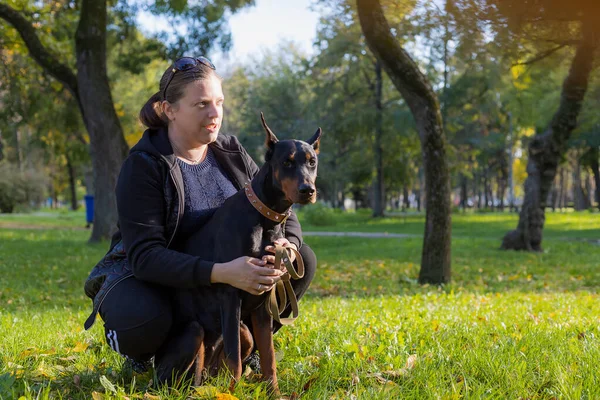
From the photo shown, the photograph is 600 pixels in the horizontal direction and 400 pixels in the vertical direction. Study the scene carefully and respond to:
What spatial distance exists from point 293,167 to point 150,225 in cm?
92

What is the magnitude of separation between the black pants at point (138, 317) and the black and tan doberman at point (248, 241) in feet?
0.47

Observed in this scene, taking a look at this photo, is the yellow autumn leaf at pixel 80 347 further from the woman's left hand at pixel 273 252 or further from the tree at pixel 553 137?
the tree at pixel 553 137

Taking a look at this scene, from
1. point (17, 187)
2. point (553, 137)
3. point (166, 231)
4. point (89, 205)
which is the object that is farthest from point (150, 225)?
point (17, 187)

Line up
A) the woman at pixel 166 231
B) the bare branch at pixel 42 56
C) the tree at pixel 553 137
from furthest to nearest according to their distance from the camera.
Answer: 1. the bare branch at pixel 42 56
2. the tree at pixel 553 137
3. the woman at pixel 166 231

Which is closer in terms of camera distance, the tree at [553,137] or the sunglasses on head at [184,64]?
the sunglasses on head at [184,64]

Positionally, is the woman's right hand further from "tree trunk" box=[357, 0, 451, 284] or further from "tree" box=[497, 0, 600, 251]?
"tree" box=[497, 0, 600, 251]

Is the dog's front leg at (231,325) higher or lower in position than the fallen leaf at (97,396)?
higher

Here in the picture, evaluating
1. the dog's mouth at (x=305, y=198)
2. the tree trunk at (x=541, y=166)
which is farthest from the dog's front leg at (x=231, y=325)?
the tree trunk at (x=541, y=166)

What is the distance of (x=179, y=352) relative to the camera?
129 inches

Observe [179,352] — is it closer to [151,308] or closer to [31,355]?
[151,308]

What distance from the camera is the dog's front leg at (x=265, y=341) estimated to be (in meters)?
3.31

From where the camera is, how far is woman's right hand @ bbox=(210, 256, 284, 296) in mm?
3002

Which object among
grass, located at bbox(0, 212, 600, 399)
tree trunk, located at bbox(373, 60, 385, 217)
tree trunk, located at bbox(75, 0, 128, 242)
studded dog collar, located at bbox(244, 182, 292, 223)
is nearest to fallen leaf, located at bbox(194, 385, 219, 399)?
grass, located at bbox(0, 212, 600, 399)

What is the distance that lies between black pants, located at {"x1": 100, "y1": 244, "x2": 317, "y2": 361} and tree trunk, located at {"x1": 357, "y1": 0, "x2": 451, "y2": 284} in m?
6.97
